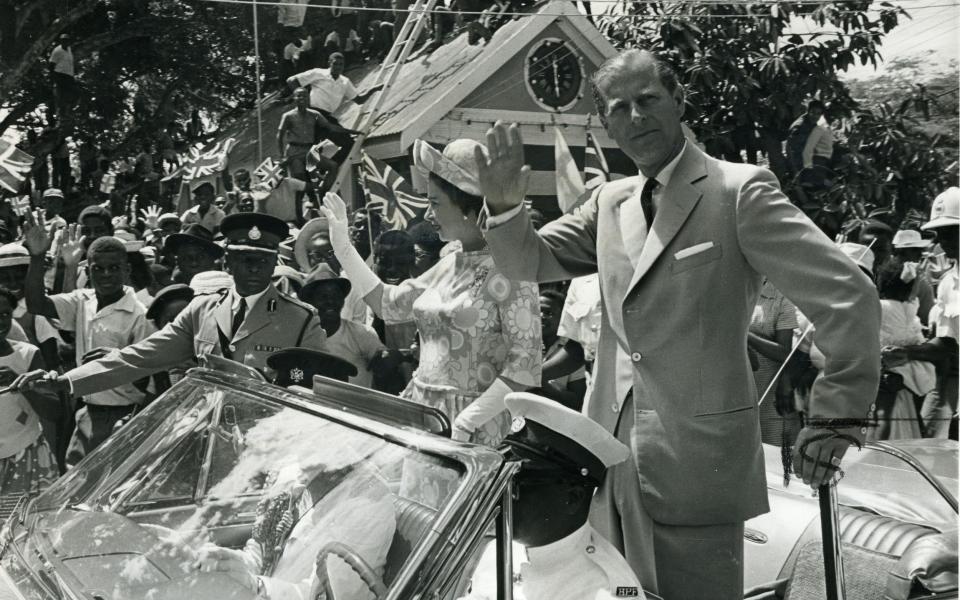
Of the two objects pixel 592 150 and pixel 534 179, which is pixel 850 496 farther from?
pixel 534 179

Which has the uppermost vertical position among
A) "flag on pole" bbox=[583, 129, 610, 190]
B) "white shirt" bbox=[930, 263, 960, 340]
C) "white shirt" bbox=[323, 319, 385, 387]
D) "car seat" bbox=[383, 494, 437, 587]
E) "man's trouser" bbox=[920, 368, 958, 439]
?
"car seat" bbox=[383, 494, 437, 587]

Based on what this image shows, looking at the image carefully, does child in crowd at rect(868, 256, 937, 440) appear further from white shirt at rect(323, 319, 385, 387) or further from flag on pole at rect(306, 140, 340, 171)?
flag on pole at rect(306, 140, 340, 171)

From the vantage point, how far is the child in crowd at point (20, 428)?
5336 millimetres

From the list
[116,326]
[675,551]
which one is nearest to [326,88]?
[116,326]

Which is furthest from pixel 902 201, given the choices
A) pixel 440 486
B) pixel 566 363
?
pixel 440 486

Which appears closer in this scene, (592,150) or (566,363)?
(566,363)

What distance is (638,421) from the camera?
2686 millimetres

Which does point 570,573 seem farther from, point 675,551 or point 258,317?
point 258,317

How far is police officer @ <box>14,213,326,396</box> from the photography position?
15.5ft

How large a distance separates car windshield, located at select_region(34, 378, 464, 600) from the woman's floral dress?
3.40ft

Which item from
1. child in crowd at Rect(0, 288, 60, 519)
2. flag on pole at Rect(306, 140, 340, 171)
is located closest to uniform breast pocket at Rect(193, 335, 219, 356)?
child in crowd at Rect(0, 288, 60, 519)

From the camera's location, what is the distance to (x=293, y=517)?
240 cm

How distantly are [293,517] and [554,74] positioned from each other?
9.91 metres

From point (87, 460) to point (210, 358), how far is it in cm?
46
